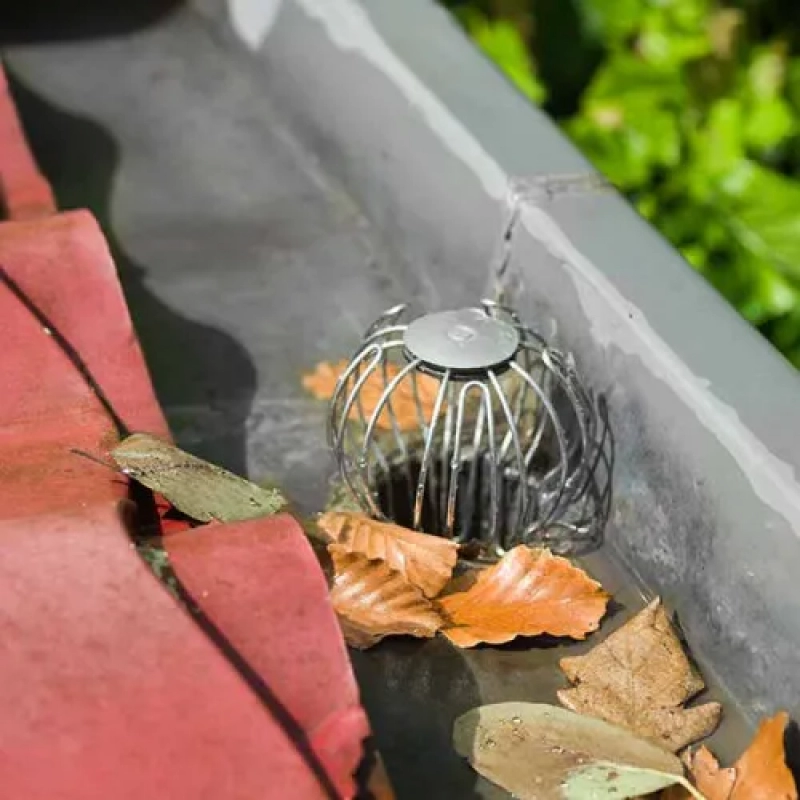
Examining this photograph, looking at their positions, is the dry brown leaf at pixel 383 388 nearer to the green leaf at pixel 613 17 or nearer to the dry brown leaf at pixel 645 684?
the dry brown leaf at pixel 645 684

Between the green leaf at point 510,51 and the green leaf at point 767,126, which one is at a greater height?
the green leaf at point 767,126

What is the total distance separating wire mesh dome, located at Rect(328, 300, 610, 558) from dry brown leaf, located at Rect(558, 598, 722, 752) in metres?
0.20

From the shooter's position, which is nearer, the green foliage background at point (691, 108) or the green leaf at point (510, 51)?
the green foliage background at point (691, 108)

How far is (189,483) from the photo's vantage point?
1.38 meters

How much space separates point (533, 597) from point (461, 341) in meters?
0.31

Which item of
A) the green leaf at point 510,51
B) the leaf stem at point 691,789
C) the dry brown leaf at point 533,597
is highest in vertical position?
the leaf stem at point 691,789

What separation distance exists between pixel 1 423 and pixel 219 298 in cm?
85

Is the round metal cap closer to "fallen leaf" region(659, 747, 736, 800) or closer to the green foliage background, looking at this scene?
"fallen leaf" region(659, 747, 736, 800)

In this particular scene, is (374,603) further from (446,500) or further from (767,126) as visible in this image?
(767,126)

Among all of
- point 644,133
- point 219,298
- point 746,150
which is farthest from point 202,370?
point 746,150

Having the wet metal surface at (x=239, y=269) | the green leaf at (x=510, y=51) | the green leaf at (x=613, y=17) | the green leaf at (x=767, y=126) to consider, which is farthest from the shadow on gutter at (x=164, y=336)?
the green leaf at (x=767, y=126)

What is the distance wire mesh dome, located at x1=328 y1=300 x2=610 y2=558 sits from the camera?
164 cm

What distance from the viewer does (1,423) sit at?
1396mm

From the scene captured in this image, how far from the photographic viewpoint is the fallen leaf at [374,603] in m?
1.61
